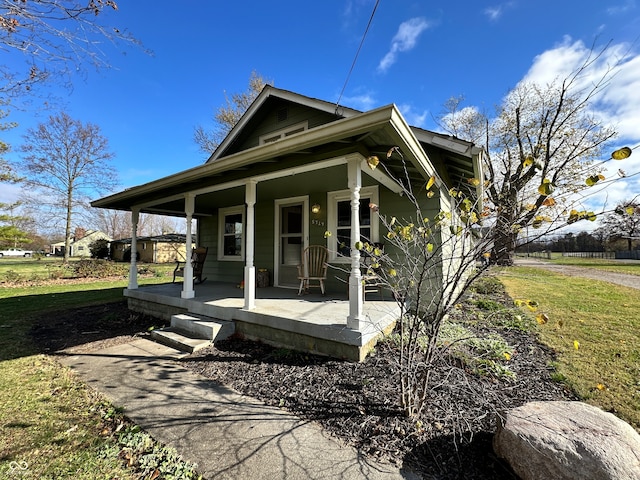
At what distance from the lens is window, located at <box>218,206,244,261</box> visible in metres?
7.72

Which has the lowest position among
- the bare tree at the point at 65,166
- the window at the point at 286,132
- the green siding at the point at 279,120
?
the window at the point at 286,132

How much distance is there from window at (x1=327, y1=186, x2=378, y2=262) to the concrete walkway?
11.4ft

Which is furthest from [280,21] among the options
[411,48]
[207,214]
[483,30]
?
[207,214]

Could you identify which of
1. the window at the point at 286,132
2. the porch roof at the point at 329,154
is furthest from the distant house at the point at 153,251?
the porch roof at the point at 329,154

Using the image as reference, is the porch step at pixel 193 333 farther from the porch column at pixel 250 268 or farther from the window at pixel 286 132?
the window at pixel 286 132

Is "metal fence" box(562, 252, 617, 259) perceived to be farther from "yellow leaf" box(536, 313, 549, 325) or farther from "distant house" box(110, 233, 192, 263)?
"distant house" box(110, 233, 192, 263)

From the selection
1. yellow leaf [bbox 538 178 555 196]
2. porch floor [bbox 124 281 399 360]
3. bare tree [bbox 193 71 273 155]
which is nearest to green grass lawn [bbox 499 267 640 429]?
yellow leaf [bbox 538 178 555 196]

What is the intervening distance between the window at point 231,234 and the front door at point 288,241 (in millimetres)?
1361

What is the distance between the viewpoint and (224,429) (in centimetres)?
214

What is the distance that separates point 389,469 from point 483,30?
24.8ft

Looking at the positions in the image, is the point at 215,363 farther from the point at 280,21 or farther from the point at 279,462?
the point at 280,21

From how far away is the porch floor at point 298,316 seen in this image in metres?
3.19

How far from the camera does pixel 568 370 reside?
10.3 feet

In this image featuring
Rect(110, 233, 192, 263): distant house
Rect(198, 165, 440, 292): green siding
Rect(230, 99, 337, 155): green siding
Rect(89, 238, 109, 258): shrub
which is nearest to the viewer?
Rect(198, 165, 440, 292): green siding
